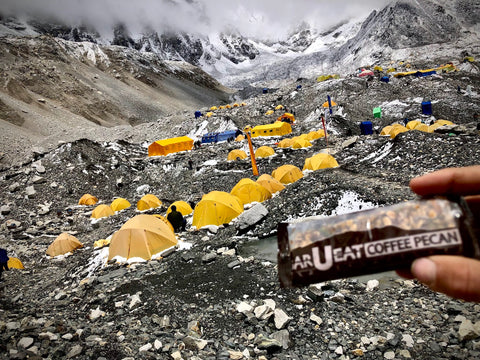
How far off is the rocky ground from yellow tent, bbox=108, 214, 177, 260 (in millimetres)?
431

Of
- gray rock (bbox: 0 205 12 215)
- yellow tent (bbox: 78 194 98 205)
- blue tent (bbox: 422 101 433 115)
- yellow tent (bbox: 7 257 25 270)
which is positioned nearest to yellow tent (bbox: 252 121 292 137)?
blue tent (bbox: 422 101 433 115)

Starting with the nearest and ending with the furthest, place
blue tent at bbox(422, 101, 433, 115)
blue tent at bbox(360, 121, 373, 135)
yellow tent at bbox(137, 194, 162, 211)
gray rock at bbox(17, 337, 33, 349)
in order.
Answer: gray rock at bbox(17, 337, 33, 349), yellow tent at bbox(137, 194, 162, 211), blue tent at bbox(360, 121, 373, 135), blue tent at bbox(422, 101, 433, 115)

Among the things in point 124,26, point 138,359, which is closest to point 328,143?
point 138,359

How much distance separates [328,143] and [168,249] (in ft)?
52.8

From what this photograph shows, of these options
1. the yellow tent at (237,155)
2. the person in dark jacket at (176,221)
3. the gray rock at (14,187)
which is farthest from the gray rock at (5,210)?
the yellow tent at (237,155)

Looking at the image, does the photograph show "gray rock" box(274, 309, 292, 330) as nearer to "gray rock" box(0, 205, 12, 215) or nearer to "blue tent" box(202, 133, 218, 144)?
"gray rock" box(0, 205, 12, 215)

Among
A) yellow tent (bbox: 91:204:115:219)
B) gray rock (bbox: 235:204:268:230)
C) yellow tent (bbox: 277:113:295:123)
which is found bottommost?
gray rock (bbox: 235:204:268:230)

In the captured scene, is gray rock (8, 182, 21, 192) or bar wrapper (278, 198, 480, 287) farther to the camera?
gray rock (8, 182, 21, 192)

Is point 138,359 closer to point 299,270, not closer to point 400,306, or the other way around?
point 299,270

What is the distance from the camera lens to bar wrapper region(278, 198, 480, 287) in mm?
1428

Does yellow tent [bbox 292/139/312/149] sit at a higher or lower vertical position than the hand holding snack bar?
higher

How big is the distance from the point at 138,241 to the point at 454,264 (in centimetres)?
804

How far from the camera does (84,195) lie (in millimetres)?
17656

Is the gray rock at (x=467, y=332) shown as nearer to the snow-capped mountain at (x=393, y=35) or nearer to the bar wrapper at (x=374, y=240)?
the bar wrapper at (x=374, y=240)
